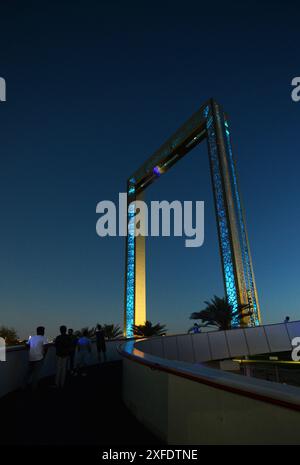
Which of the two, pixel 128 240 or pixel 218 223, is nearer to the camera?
pixel 218 223

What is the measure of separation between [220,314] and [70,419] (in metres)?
13.1

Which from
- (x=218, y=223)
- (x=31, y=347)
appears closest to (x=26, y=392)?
(x=31, y=347)

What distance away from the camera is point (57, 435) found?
3.69 metres

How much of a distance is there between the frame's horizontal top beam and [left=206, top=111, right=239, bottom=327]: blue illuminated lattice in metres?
1.52

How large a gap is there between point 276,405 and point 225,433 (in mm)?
682

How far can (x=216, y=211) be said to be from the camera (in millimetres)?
18438

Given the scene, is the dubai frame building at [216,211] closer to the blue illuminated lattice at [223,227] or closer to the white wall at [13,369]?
the blue illuminated lattice at [223,227]

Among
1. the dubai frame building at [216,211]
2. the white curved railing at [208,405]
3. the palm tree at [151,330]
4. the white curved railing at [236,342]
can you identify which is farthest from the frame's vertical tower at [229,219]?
the white curved railing at [208,405]

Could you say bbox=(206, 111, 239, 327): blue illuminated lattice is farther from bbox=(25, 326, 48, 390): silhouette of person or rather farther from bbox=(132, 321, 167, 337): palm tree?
bbox=(25, 326, 48, 390): silhouette of person

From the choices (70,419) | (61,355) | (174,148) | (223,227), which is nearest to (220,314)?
(223,227)

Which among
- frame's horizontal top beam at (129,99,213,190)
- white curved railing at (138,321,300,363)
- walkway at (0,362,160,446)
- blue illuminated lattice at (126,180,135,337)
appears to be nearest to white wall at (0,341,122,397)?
walkway at (0,362,160,446)

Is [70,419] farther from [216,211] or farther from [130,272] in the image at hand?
[130,272]

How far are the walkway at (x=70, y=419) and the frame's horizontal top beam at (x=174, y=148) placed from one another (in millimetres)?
20277
